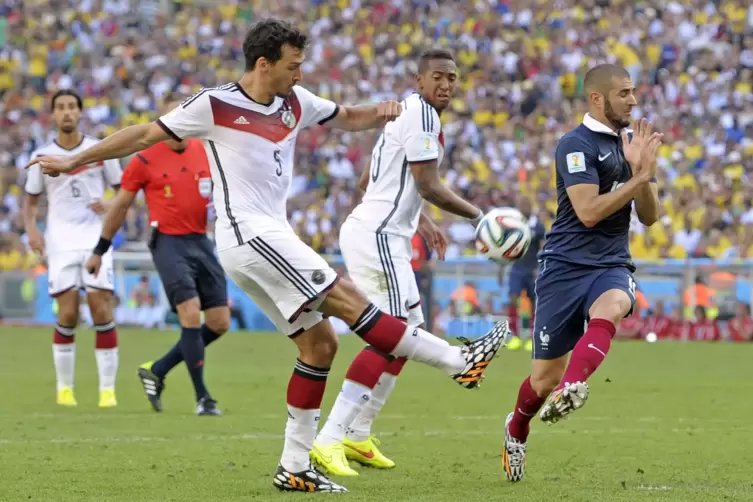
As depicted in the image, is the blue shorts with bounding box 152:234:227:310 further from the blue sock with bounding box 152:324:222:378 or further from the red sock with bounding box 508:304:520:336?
the red sock with bounding box 508:304:520:336

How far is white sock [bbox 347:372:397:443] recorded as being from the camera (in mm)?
8672

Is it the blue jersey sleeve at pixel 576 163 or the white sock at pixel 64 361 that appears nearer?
the blue jersey sleeve at pixel 576 163

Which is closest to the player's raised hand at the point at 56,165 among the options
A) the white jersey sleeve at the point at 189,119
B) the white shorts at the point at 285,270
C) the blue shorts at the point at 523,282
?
the white jersey sleeve at the point at 189,119

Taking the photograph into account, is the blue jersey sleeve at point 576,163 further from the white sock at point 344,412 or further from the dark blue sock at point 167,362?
the dark blue sock at point 167,362

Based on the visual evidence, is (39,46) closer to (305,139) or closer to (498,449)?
(305,139)

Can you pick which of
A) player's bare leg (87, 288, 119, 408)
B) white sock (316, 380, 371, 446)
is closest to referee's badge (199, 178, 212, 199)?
player's bare leg (87, 288, 119, 408)

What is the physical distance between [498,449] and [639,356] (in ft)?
34.0

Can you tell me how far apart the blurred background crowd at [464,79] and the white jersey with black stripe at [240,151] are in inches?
629

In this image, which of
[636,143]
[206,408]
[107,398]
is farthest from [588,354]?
[107,398]

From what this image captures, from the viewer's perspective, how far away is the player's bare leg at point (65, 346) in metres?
12.9

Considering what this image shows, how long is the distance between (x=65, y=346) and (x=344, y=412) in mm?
5315

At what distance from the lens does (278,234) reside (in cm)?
721

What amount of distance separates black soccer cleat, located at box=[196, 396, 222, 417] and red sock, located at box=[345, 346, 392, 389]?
3449mm

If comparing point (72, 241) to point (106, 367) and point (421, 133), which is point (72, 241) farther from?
point (421, 133)
